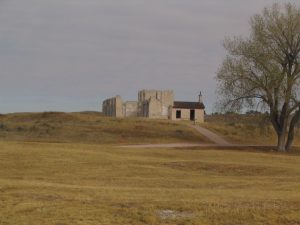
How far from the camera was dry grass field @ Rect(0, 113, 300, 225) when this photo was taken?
1424 cm

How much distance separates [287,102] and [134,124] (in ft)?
76.4

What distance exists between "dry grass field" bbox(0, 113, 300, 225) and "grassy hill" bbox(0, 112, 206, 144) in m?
19.2

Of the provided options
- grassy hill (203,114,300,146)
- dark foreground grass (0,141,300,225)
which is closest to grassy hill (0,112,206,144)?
grassy hill (203,114,300,146)

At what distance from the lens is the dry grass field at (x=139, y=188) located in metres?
14.2

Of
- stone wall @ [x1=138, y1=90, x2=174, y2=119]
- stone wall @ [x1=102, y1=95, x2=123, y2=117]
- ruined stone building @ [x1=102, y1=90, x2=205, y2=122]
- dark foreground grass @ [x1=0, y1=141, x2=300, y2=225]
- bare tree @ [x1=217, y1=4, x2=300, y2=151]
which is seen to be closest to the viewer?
dark foreground grass @ [x1=0, y1=141, x2=300, y2=225]

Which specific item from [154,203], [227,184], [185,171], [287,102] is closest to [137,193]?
[154,203]

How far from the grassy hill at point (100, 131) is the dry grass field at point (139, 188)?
1917 cm

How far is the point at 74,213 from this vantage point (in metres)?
14.4

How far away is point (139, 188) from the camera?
21.5 meters

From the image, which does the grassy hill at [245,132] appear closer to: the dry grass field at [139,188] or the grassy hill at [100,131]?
the grassy hill at [100,131]

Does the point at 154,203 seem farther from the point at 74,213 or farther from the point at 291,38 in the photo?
the point at 291,38

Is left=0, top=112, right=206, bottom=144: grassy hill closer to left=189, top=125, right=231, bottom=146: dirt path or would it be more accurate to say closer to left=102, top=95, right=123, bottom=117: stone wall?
left=189, top=125, right=231, bottom=146: dirt path

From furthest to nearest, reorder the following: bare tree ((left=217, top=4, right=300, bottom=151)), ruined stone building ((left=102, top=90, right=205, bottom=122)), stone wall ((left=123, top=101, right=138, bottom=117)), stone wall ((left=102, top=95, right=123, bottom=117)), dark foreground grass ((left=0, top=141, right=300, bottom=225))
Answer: stone wall ((left=123, top=101, right=138, bottom=117)), stone wall ((left=102, top=95, right=123, bottom=117)), ruined stone building ((left=102, top=90, right=205, bottom=122)), bare tree ((left=217, top=4, right=300, bottom=151)), dark foreground grass ((left=0, top=141, right=300, bottom=225))

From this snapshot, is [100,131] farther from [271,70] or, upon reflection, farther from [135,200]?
[135,200]
